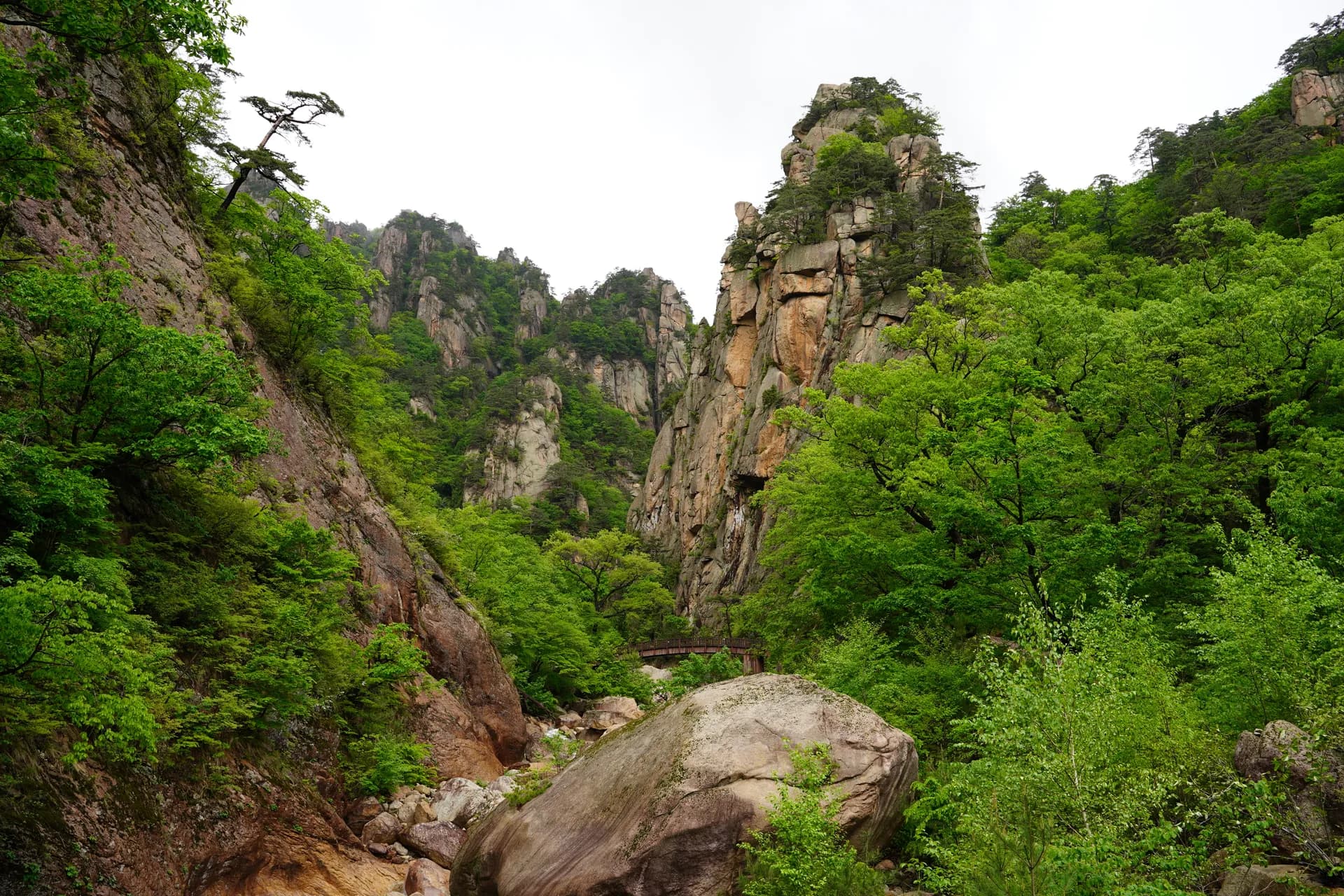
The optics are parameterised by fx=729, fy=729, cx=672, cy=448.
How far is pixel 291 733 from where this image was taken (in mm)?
12227

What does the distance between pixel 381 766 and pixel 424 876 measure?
2.87 metres

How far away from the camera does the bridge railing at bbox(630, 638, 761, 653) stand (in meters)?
33.9

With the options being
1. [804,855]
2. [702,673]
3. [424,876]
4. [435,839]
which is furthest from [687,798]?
[702,673]

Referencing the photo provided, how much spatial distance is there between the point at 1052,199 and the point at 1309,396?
51777 mm

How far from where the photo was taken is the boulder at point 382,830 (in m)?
12.4

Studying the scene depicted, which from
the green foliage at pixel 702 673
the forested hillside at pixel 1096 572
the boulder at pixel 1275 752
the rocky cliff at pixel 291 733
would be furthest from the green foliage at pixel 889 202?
the boulder at pixel 1275 752

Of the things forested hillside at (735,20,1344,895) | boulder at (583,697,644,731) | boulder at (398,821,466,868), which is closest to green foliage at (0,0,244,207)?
boulder at (398,821,466,868)

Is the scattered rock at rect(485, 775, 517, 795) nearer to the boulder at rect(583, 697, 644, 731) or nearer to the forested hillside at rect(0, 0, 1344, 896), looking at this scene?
the forested hillside at rect(0, 0, 1344, 896)

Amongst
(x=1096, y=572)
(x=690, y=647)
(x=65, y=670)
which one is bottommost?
(x=690, y=647)

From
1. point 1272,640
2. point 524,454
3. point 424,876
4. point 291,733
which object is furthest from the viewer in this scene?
point 524,454

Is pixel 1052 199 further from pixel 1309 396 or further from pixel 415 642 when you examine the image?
pixel 415 642

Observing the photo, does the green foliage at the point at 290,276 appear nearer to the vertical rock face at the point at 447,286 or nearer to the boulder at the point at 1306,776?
the boulder at the point at 1306,776

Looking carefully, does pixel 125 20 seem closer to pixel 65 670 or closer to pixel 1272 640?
pixel 65 670

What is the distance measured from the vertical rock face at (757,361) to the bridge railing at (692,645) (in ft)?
11.7
